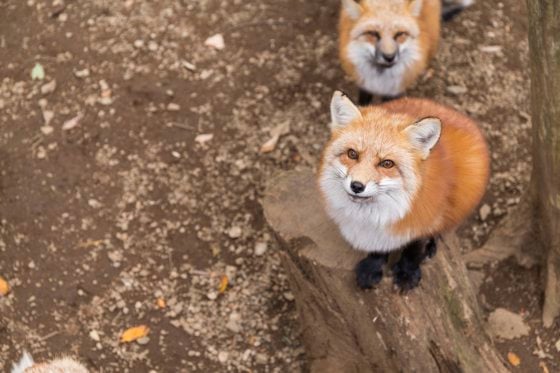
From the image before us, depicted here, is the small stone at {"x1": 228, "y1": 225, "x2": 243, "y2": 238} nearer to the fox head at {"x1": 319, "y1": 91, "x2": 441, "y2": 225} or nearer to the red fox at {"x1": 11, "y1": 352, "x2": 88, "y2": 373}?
the red fox at {"x1": 11, "y1": 352, "x2": 88, "y2": 373}

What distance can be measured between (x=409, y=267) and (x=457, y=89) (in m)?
2.63

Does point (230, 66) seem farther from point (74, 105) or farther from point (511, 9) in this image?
point (511, 9)

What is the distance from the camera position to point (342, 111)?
10.6ft

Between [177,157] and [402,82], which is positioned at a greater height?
[402,82]

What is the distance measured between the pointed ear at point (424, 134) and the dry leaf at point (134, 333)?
94.8 inches

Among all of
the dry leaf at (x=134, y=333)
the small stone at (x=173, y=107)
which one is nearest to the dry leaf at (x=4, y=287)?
the dry leaf at (x=134, y=333)

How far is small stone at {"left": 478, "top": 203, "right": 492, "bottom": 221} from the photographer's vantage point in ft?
16.6

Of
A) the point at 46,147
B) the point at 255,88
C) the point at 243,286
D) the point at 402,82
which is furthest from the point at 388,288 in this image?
the point at 46,147

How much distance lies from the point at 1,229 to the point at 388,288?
2.88 meters

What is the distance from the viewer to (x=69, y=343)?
4.54 meters

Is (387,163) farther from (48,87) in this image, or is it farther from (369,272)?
(48,87)

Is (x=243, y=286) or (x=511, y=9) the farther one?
(x=511, y=9)

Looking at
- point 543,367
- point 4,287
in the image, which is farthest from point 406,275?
point 4,287

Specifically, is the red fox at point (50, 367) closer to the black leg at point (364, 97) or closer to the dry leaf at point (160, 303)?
the dry leaf at point (160, 303)
